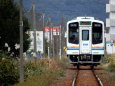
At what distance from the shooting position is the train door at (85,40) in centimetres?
3712

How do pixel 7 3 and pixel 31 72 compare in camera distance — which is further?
pixel 7 3

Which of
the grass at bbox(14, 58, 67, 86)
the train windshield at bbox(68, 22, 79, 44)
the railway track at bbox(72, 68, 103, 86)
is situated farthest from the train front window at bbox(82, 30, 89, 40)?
the railway track at bbox(72, 68, 103, 86)

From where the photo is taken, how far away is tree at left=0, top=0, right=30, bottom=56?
3638cm

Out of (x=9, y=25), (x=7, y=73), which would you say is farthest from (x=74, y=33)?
(x=7, y=73)

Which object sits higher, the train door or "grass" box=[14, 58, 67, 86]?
the train door

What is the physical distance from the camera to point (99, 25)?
37438 millimetres

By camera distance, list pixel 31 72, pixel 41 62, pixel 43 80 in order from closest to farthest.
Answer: pixel 43 80 < pixel 31 72 < pixel 41 62

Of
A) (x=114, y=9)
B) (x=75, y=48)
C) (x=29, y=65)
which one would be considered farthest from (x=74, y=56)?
(x=114, y=9)

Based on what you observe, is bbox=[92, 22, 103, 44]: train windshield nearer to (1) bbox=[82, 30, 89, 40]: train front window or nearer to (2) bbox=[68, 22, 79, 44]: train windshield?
(1) bbox=[82, 30, 89, 40]: train front window

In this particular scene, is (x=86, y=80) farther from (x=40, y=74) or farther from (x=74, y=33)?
(x=74, y=33)

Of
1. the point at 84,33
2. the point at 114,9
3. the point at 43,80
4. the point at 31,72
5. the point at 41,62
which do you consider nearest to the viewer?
the point at 43,80

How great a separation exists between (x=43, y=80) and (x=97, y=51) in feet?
47.3

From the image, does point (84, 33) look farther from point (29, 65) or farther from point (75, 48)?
point (29, 65)

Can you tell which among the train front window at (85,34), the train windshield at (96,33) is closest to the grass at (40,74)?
the train front window at (85,34)
